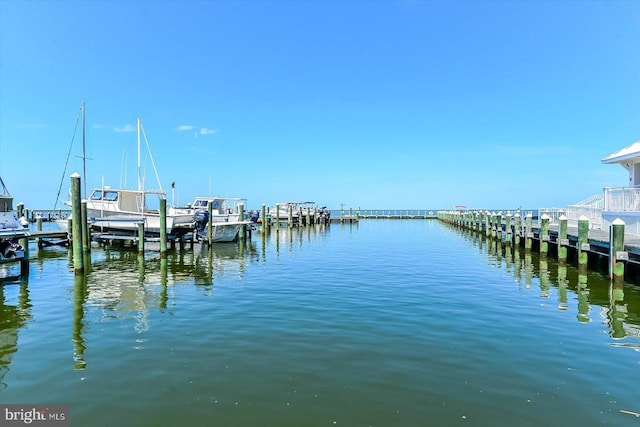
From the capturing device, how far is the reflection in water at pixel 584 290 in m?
9.20

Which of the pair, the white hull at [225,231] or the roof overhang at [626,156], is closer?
the roof overhang at [626,156]

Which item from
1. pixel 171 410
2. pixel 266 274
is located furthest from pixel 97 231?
pixel 171 410

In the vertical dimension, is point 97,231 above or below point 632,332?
above

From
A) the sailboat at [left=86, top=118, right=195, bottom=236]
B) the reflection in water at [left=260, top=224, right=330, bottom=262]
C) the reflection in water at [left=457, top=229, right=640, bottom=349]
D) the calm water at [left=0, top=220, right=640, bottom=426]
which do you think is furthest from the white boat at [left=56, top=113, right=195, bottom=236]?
the reflection in water at [left=457, top=229, right=640, bottom=349]

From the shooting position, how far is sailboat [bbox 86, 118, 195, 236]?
25.0 metres

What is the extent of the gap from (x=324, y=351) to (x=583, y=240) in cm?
1306

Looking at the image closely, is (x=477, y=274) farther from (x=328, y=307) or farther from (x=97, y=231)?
(x=97, y=231)

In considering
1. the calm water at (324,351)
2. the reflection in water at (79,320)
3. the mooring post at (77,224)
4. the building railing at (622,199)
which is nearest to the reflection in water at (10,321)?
the calm water at (324,351)

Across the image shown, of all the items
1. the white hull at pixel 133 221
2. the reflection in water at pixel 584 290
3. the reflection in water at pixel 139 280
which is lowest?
the reflection in water at pixel 584 290

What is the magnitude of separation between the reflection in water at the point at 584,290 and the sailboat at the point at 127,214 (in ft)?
59.6

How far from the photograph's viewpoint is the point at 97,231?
83.4ft

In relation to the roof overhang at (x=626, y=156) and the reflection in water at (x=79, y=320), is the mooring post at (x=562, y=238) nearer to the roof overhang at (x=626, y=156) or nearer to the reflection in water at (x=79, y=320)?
the roof overhang at (x=626, y=156)

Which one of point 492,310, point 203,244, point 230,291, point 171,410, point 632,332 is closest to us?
point 171,410

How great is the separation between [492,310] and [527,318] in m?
0.85
